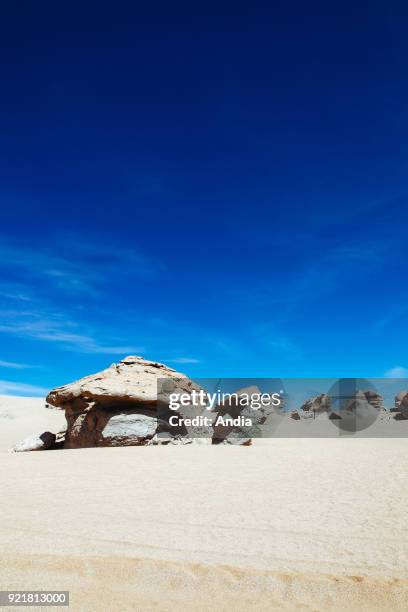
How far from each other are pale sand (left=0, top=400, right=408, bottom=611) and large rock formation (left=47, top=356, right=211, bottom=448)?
4.99 metres

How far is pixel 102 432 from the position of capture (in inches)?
643

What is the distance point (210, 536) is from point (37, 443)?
529 inches

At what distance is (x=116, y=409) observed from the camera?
56.0ft

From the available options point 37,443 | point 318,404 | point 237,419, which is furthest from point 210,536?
point 318,404

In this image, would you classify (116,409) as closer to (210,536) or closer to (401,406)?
(210,536)

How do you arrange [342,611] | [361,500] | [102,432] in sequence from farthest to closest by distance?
[102,432] < [361,500] < [342,611]

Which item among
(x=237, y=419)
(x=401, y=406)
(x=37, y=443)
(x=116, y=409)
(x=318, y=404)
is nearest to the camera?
(x=116, y=409)

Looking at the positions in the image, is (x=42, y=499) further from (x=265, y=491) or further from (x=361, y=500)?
(x=361, y=500)

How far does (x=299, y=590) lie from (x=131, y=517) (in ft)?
11.2

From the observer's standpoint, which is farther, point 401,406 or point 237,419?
point 401,406

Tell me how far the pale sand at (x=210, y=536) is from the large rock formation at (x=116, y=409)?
4991mm

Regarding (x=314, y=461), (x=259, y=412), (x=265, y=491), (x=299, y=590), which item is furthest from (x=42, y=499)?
(x=259, y=412)

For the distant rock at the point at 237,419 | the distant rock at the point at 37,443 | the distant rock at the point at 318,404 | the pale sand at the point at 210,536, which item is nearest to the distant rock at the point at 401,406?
the distant rock at the point at 318,404

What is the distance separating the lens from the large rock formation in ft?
53.9
